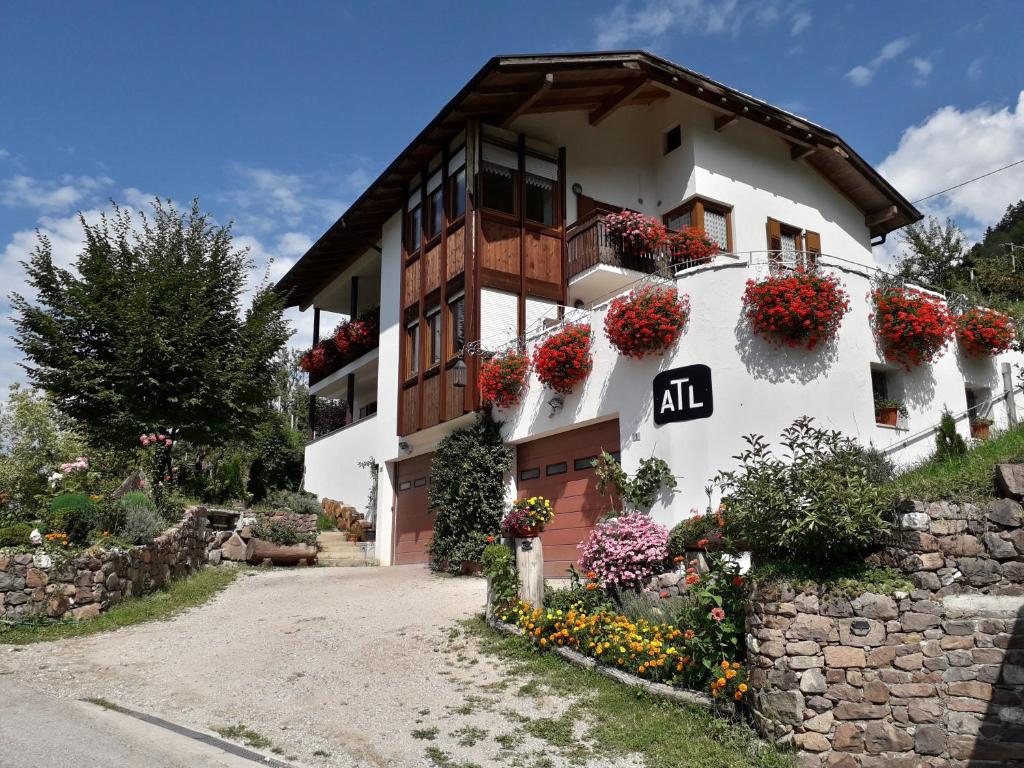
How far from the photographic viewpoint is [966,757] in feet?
23.3

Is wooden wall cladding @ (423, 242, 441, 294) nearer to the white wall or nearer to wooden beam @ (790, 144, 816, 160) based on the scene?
the white wall

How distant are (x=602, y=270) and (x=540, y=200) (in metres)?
2.49

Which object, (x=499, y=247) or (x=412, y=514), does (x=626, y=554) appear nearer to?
(x=499, y=247)

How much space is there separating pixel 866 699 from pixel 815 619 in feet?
2.50

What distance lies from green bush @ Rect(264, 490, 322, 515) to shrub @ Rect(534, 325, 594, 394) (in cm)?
1049

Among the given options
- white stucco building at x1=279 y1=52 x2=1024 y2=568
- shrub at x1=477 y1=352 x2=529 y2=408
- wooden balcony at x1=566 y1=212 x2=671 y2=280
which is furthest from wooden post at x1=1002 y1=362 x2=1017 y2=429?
shrub at x1=477 y1=352 x2=529 y2=408

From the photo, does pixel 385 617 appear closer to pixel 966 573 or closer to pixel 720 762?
pixel 720 762

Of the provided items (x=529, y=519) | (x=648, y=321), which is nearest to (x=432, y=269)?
(x=648, y=321)

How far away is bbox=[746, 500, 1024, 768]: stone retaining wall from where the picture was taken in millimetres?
7160

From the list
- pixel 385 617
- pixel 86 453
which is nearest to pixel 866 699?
pixel 385 617

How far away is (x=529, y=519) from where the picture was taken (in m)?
11.4

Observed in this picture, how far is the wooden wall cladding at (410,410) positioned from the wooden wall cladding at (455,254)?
280 cm

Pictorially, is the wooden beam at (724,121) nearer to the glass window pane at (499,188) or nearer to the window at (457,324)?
the glass window pane at (499,188)

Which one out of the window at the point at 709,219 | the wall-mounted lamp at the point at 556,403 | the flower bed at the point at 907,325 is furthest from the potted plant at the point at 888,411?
the wall-mounted lamp at the point at 556,403
